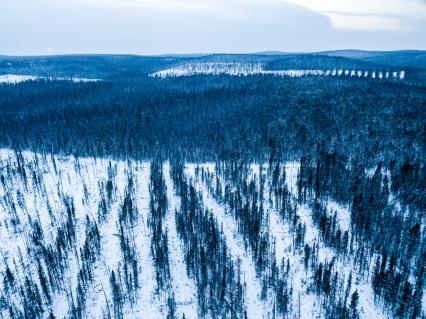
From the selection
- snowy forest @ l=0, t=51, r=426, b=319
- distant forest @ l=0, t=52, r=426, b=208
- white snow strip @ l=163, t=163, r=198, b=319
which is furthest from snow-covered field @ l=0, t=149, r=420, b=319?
→ distant forest @ l=0, t=52, r=426, b=208

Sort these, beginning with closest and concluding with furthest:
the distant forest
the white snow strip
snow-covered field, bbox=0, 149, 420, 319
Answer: the white snow strip → snow-covered field, bbox=0, 149, 420, 319 → the distant forest

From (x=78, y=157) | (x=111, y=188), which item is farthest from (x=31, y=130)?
(x=111, y=188)

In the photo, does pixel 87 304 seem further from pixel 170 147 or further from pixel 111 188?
pixel 170 147

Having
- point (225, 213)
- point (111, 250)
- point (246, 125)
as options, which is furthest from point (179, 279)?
point (246, 125)

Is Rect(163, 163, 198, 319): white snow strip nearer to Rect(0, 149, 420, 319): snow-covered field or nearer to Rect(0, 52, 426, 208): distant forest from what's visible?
Rect(0, 149, 420, 319): snow-covered field

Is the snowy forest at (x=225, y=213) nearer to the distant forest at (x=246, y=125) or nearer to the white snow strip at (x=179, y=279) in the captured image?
the white snow strip at (x=179, y=279)

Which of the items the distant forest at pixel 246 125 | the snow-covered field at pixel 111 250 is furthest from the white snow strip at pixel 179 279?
the distant forest at pixel 246 125
